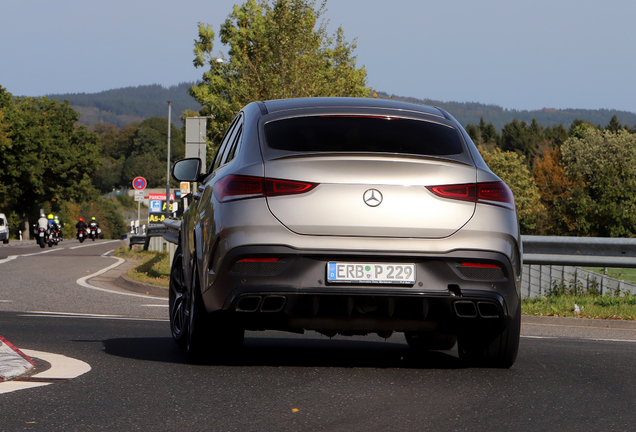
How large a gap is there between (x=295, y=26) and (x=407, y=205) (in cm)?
2139

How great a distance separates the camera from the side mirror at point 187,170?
726 centimetres

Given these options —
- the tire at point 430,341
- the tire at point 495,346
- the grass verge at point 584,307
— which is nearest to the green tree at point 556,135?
the grass verge at point 584,307

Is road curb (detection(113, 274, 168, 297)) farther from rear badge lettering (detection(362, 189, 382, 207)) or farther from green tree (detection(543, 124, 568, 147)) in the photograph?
green tree (detection(543, 124, 568, 147))

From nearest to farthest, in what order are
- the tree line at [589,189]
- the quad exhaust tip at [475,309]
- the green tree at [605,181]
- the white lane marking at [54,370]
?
the white lane marking at [54,370] → the quad exhaust tip at [475,309] → the green tree at [605,181] → the tree line at [589,189]

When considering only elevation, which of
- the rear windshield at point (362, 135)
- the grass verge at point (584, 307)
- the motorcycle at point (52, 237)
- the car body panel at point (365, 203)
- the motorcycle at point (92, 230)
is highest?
the rear windshield at point (362, 135)

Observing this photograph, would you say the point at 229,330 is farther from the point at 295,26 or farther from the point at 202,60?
the point at 202,60

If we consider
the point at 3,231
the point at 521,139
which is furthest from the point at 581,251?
the point at 521,139

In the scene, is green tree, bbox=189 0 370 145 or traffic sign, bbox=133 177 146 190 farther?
traffic sign, bbox=133 177 146 190

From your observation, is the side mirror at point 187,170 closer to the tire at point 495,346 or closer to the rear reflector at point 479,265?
the tire at point 495,346

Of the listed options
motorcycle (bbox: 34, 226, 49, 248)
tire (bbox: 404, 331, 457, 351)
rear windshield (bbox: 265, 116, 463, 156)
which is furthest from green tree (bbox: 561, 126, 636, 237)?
rear windshield (bbox: 265, 116, 463, 156)

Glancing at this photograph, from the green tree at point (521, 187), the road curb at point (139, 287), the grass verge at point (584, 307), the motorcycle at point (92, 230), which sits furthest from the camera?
the green tree at point (521, 187)

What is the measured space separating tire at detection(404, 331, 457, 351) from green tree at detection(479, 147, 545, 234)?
293 feet

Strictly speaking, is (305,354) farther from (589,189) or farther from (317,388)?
(589,189)

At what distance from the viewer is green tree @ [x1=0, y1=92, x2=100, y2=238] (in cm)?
7144
